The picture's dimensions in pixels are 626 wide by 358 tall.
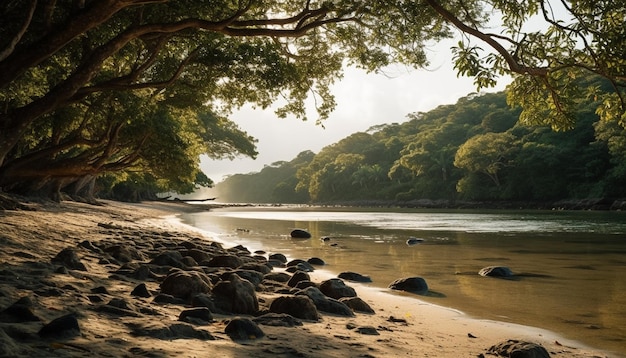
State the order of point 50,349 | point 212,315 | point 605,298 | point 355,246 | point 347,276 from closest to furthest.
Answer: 1. point 50,349
2. point 212,315
3. point 605,298
4. point 347,276
5. point 355,246

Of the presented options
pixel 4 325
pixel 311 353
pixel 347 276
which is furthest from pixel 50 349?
pixel 347 276

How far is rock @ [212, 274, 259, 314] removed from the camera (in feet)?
17.5

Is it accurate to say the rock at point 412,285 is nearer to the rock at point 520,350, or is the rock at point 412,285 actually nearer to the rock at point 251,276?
the rock at point 251,276

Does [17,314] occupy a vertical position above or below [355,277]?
above

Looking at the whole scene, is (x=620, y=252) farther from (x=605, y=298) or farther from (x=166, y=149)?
(x=166, y=149)

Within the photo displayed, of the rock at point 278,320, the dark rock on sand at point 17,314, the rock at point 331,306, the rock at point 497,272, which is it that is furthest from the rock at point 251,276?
the rock at point 497,272

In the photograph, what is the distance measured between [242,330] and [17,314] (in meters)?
1.77

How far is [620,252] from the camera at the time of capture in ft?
44.5

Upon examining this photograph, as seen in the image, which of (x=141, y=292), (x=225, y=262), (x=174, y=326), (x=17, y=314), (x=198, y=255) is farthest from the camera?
(x=198, y=255)

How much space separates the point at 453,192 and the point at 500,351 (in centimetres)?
8305

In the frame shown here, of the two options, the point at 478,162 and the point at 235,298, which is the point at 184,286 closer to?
the point at 235,298

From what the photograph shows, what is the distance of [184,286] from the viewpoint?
582 centimetres

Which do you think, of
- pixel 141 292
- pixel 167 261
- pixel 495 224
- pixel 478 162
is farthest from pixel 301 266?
pixel 478 162

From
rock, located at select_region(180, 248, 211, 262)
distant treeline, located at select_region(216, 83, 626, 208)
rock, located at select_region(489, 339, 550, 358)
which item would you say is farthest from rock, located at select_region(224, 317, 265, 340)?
distant treeline, located at select_region(216, 83, 626, 208)
